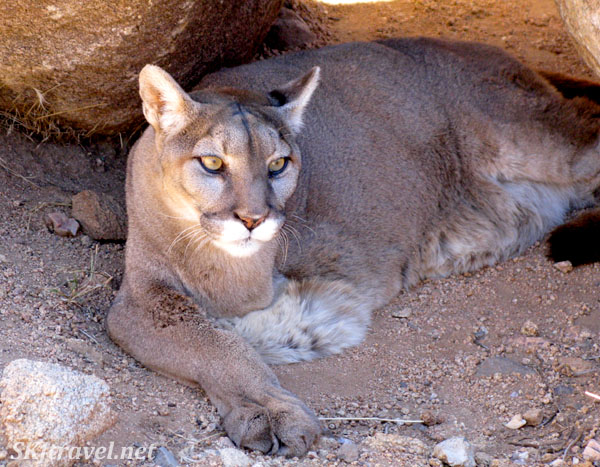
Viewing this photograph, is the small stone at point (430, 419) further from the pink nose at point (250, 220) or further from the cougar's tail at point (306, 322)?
the pink nose at point (250, 220)

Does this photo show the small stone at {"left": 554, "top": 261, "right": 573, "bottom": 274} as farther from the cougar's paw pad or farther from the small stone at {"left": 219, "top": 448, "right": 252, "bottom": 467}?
the small stone at {"left": 219, "top": 448, "right": 252, "bottom": 467}

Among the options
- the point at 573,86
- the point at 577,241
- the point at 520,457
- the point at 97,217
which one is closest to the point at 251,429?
the point at 520,457

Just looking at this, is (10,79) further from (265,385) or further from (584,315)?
(584,315)

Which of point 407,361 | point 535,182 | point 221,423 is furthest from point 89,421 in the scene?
point 535,182

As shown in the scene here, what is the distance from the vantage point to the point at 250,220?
3.23 metres

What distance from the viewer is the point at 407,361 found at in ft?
12.7

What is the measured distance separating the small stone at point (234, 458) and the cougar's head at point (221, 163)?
83cm

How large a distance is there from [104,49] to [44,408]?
6.81ft

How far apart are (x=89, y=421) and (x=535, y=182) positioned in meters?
3.18

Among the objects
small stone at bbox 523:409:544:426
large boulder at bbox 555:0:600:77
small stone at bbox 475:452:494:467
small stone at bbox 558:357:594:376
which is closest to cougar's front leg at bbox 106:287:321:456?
small stone at bbox 475:452:494:467

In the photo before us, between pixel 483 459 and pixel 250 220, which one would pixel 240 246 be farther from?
pixel 483 459

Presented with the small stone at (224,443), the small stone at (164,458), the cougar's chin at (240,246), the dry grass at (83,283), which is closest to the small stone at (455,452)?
the small stone at (224,443)

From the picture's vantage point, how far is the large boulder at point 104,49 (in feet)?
12.6

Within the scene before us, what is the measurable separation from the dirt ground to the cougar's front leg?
0.25 feet
